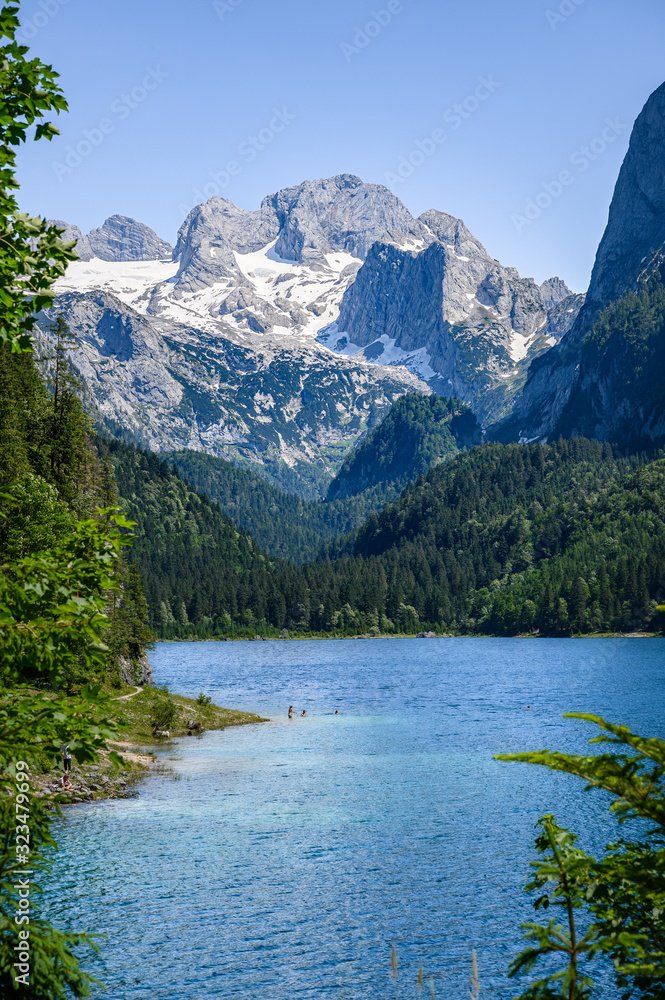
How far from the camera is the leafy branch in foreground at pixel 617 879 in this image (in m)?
10.5

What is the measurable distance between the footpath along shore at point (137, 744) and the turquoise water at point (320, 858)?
1.81 m

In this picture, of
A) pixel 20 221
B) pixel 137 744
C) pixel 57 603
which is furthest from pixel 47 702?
pixel 137 744

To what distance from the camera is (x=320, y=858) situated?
149 ft

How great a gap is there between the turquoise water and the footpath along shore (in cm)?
181

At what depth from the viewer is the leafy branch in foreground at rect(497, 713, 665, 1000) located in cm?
1048

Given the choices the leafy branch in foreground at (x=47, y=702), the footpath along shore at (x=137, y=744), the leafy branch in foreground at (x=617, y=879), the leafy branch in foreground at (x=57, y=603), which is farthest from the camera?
the footpath along shore at (x=137, y=744)

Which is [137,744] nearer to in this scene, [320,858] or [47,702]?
[320,858]

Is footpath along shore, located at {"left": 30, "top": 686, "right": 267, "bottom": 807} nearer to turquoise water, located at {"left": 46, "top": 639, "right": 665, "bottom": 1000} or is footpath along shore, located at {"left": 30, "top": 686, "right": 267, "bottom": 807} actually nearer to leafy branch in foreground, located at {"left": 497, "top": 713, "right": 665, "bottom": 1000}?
turquoise water, located at {"left": 46, "top": 639, "right": 665, "bottom": 1000}

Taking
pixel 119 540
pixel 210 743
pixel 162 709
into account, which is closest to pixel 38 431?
pixel 162 709

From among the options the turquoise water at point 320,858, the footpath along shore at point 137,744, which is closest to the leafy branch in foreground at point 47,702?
the turquoise water at point 320,858

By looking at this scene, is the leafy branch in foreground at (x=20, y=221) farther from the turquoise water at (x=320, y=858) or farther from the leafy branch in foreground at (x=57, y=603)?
the turquoise water at (x=320, y=858)

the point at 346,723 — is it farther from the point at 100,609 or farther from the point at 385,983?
the point at 100,609

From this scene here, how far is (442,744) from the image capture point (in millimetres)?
81688

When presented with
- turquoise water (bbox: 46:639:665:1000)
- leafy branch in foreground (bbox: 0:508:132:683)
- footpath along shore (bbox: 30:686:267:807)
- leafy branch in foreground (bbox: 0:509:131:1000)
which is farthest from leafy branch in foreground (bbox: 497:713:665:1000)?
footpath along shore (bbox: 30:686:267:807)
